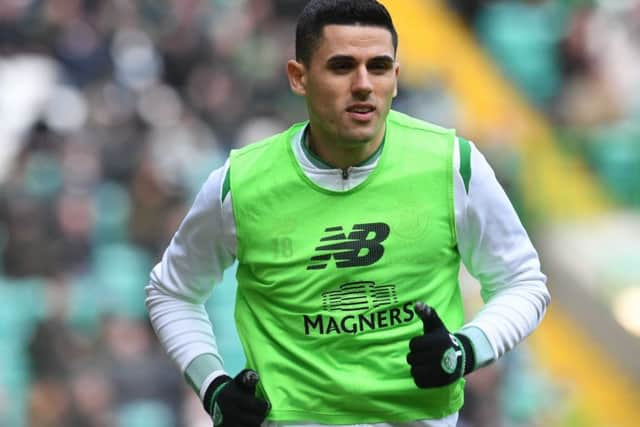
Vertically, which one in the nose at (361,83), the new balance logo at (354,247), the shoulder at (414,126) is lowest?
the new balance logo at (354,247)

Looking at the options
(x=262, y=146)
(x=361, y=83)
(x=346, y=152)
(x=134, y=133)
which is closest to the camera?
(x=361, y=83)

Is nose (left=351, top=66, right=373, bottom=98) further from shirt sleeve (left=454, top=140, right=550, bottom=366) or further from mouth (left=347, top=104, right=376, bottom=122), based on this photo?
shirt sleeve (left=454, top=140, right=550, bottom=366)

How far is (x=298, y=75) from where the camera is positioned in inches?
157

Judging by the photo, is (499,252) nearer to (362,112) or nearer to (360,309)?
(360,309)

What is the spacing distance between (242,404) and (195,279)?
0.52m

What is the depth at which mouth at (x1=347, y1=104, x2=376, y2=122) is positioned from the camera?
3.78m

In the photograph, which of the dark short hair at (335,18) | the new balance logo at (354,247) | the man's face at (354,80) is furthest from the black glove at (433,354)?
the dark short hair at (335,18)

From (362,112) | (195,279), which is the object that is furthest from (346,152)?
(195,279)

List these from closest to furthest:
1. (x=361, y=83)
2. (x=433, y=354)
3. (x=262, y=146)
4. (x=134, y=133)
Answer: (x=433, y=354) < (x=361, y=83) < (x=262, y=146) < (x=134, y=133)

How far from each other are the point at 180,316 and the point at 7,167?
568 cm

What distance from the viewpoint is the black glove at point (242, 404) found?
3.75m

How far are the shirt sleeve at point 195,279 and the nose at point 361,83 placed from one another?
0.47 metres

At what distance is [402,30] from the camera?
11281mm

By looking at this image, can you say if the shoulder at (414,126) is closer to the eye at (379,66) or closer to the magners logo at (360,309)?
the eye at (379,66)
